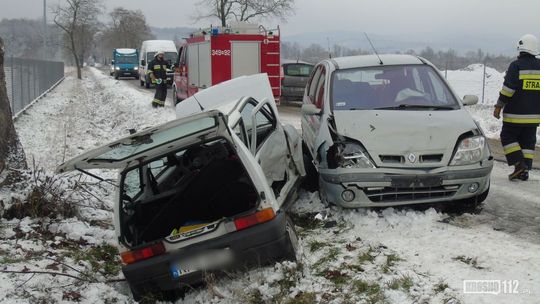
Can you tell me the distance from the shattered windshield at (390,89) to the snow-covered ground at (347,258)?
1305mm

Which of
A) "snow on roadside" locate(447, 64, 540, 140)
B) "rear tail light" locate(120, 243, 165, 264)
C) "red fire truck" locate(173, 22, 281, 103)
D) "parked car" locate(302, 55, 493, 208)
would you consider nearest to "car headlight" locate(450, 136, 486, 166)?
"parked car" locate(302, 55, 493, 208)

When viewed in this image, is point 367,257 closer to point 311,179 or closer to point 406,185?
point 406,185

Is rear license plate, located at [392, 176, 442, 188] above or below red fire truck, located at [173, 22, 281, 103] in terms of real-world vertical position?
below

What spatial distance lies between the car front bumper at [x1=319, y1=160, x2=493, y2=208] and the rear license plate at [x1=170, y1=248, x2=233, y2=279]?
1771 millimetres

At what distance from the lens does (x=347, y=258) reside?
477 cm

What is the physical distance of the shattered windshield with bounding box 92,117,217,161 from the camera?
3874 millimetres

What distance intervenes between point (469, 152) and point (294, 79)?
15092 millimetres

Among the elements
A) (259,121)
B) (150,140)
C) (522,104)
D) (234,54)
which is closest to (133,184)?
(150,140)

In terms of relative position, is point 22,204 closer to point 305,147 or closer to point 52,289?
point 52,289

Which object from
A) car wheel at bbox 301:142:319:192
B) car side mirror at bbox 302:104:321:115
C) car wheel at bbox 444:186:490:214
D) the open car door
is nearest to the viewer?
the open car door

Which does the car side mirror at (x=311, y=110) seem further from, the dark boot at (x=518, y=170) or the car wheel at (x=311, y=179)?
the dark boot at (x=518, y=170)

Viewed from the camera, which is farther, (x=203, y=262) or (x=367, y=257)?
(x=367, y=257)

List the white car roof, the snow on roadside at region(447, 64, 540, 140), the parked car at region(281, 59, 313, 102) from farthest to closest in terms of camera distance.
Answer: the parked car at region(281, 59, 313, 102) → the snow on roadside at region(447, 64, 540, 140) → the white car roof

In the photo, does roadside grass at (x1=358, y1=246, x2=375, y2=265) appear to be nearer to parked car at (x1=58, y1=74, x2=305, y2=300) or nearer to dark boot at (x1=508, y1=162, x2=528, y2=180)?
parked car at (x1=58, y1=74, x2=305, y2=300)
